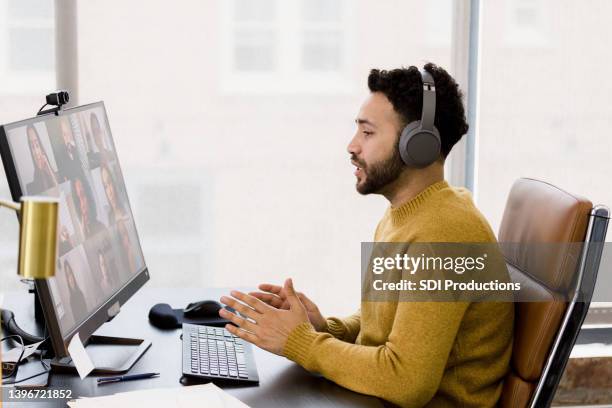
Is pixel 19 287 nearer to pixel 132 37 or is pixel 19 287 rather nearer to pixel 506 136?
pixel 132 37

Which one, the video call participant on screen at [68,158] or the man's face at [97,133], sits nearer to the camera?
the video call participant on screen at [68,158]

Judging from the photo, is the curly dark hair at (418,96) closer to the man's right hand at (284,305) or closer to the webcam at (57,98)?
the man's right hand at (284,305)

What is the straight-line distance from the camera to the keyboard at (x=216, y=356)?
1.49m

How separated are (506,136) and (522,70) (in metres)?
0.23

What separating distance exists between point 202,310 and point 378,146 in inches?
22.5

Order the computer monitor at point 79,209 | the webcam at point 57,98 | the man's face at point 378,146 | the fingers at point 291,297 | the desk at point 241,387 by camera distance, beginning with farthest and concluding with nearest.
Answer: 1. the man's face at point 378,146
2. the fingers at point 291,297
3. the webcam at point 57,98
4. the desk at point 241,387
5. the computer monitor at point 79,209

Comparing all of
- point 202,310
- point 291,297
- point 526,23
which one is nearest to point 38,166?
point 291,297

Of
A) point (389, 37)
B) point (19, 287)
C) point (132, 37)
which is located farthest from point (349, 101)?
point (19, 287)

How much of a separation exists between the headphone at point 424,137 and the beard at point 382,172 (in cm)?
3

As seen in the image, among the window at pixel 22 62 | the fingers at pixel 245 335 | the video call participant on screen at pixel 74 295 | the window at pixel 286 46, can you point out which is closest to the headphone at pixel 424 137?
the fingers at pixel 245 335

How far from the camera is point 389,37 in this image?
279cm

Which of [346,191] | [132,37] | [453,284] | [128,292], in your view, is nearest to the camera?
[453,284]

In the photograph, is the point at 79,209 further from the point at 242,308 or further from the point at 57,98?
the point at 242,308

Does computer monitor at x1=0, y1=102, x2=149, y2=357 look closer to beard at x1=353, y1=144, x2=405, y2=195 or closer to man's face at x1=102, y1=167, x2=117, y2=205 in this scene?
man's face at x1=102, y1=167, x2=117, y2=205
